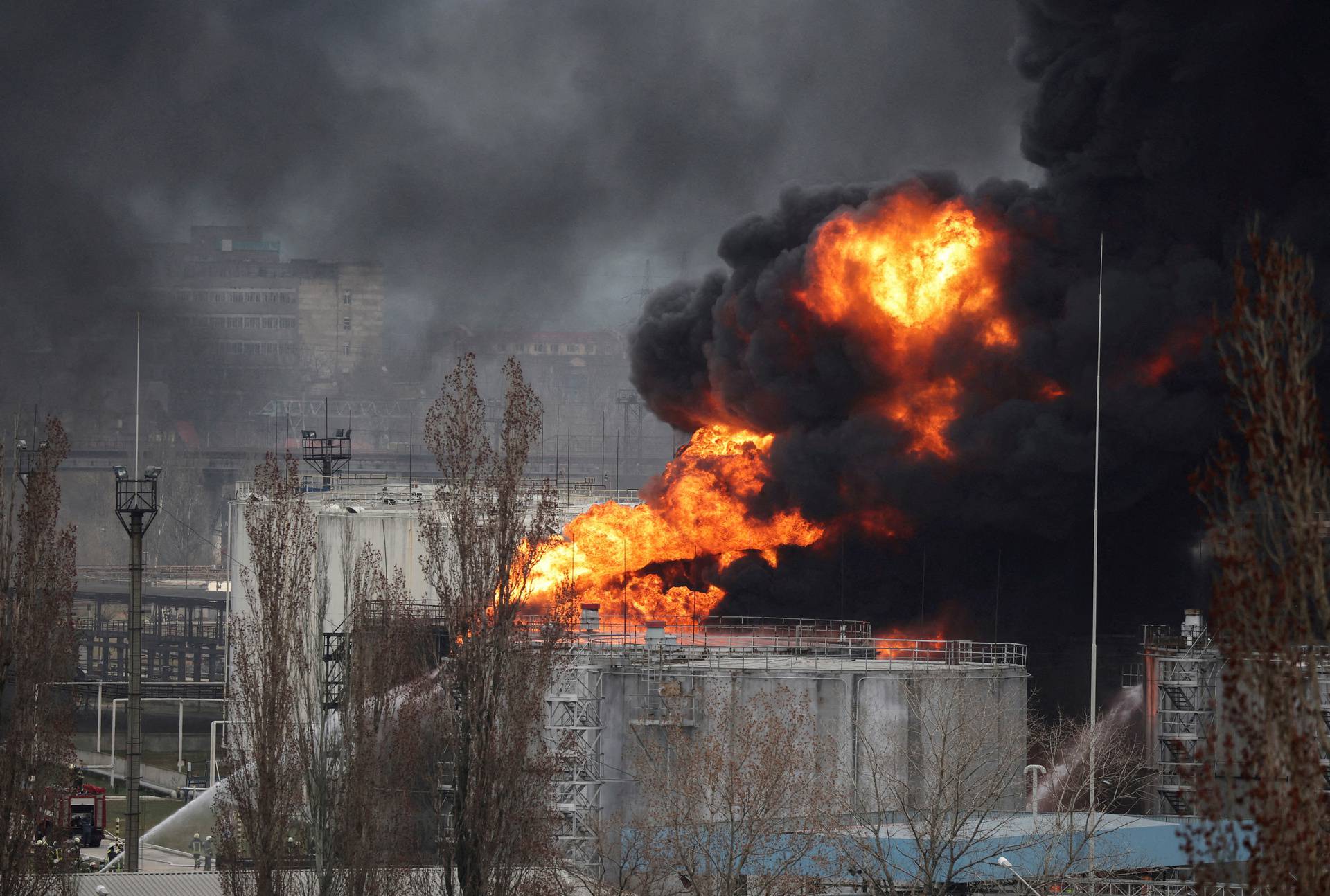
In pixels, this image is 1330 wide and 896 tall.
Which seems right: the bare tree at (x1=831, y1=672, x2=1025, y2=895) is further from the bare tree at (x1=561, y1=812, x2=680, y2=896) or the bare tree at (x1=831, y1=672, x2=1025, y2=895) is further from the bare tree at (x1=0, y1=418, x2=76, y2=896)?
the bare tree at (x1=0, y1=418, x2=76, y2=896)

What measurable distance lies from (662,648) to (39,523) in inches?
680

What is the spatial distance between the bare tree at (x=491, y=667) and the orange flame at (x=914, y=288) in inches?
1262

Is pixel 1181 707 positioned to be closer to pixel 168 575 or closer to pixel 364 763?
pixel 364 763

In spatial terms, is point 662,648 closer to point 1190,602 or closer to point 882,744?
point 882,744

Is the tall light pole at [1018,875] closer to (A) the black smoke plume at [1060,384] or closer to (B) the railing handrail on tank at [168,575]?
(A) the black smoke plume at [1060,384]

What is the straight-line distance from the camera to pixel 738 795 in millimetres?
40500

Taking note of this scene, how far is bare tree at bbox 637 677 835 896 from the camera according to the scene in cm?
3809

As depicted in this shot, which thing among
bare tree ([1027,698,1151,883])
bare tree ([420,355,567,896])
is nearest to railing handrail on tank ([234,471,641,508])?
bare tree ([1027,698,1151,883])

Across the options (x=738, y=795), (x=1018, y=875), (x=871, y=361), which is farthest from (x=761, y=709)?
(x=871, y=361)

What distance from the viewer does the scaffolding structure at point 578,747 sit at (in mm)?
44469

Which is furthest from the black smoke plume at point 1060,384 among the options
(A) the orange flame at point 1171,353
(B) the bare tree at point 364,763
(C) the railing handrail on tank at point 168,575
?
(C) the railing handrail on tank at point 168,575

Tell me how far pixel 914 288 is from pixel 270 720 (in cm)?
3595

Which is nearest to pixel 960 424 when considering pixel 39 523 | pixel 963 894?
pixel 963 894

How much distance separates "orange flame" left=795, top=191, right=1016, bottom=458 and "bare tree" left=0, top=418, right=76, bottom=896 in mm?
34134
